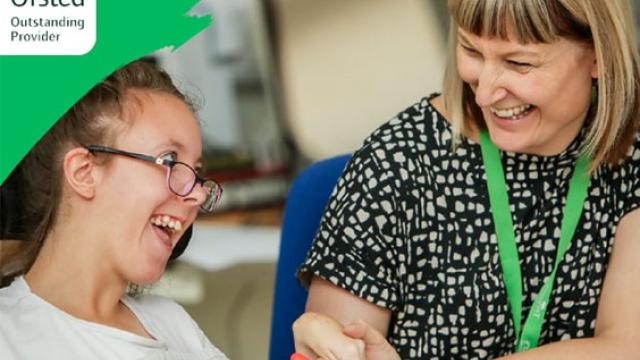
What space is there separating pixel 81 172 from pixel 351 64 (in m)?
1.12

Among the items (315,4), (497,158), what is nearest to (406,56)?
(315,4)

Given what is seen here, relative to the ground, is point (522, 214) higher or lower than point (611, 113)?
lower

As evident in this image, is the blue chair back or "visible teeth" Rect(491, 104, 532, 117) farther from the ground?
"visible teeth" Rect(491, 104, 532, 117)

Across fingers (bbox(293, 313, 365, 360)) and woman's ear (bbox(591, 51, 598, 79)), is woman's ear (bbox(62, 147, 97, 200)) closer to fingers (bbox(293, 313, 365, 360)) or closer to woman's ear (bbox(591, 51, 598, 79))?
fingers (bbox(293, 313, 365, 360))

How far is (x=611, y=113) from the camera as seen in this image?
4.48 feet

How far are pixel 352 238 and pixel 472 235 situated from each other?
0.16 m

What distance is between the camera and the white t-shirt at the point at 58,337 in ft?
3.65

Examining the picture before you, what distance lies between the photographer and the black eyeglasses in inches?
45.6

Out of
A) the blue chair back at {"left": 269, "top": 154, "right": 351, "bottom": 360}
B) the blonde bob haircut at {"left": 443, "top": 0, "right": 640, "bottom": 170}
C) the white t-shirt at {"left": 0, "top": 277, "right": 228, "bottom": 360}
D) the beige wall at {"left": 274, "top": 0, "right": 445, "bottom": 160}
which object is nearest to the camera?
the white t-shirt at {"left": 0, "top": 277, "right": 228, "bottom": 360}

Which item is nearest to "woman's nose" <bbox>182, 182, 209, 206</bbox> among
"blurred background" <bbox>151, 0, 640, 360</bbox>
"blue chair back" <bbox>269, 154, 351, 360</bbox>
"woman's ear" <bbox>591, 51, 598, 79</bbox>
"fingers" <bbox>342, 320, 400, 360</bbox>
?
"fingers" <bbox>342, 320, 400, 360</bbox>

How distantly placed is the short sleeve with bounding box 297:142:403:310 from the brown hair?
0.27 meters

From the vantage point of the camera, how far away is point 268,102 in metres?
2.59

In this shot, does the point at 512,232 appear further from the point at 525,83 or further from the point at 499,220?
the point at 525,83

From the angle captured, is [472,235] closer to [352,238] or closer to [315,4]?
[352,238]
